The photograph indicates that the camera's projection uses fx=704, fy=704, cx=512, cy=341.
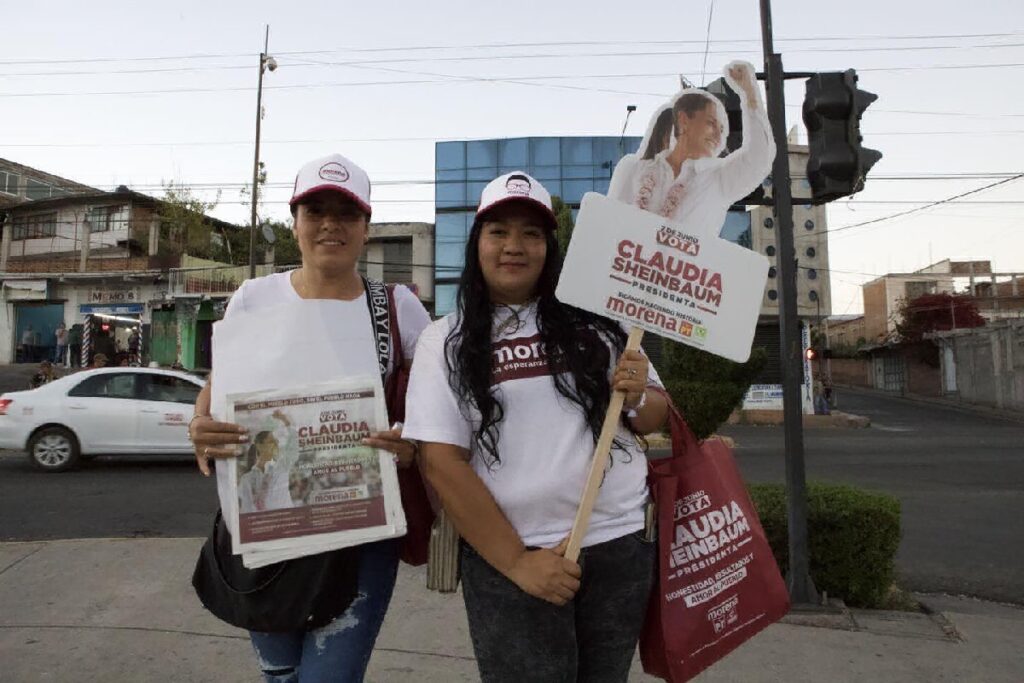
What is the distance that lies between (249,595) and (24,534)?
20.2 ft

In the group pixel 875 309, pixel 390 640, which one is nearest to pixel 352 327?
pixel 390 640

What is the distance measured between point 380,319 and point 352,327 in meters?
0.10

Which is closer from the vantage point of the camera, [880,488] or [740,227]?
[880,488]

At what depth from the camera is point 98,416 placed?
9.97m

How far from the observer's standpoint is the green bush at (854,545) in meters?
4.32

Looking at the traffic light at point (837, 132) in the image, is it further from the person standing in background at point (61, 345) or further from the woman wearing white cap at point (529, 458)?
the person standing in background at point (61, 345)

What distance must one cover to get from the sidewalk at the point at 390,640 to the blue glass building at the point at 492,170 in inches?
946

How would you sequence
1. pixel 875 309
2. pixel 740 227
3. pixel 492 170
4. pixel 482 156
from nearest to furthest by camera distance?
pixel 740 227
pixel 492 170
pixel 482 156
pixel 875 309

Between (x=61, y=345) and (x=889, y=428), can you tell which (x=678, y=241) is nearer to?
(x=889, y=428)

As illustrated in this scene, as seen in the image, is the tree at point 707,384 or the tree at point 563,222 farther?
the tree at point 563,222

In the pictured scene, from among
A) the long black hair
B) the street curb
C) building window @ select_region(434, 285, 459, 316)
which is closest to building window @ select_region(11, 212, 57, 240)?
building window @ select_region(434, 285, 459, 316)

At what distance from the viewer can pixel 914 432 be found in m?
18.9

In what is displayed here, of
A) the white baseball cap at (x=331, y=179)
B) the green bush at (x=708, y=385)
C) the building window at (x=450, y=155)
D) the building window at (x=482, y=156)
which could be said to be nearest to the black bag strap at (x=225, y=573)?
the white baseball cap at (x=331, y=179)

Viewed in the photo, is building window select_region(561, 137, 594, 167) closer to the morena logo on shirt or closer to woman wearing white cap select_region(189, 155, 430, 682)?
woman wearing white cap select_region(189, 155, 430, 682)
